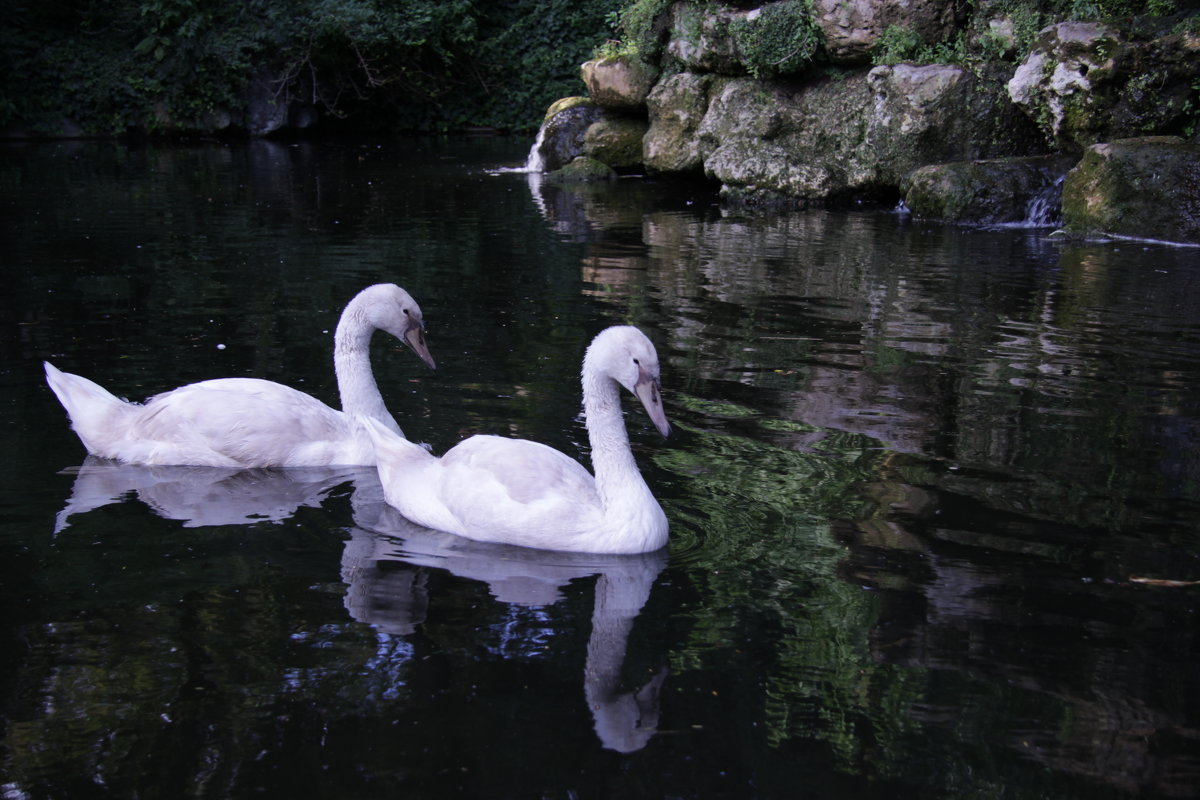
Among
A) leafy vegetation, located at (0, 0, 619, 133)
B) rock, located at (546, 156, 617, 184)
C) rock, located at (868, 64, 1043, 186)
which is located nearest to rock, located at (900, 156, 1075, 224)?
rock, located at (868, 64, 1043, 186)

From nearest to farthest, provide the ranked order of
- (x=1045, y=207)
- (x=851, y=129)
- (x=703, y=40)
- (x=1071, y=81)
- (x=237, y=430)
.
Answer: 1. (x=237, y=430)
2. (x=1071, y=81)
3. (x=1045, y=207)
4. (x=851, y=129)
5. (x=703, y=40)

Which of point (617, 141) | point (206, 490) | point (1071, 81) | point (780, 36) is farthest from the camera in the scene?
point (617, 141)

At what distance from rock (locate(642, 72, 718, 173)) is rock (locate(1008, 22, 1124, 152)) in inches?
213

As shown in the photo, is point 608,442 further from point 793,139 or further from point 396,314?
point 793,139

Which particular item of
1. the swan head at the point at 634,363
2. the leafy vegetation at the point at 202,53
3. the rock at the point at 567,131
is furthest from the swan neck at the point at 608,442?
the leafy vegetation at the point at 202,53

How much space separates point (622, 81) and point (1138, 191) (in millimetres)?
9379

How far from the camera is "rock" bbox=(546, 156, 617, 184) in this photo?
20797 mm

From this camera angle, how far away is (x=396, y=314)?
6.56 metres

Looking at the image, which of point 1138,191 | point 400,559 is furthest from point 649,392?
point 1138,191

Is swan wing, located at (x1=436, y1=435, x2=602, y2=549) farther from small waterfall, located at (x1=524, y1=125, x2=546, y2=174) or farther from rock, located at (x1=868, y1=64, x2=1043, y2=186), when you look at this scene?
small waterfall, located at (x1=524, y1=125, x2=546, y2=174)

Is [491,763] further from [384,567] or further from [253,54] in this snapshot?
[253,54]

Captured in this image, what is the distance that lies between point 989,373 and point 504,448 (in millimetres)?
4001

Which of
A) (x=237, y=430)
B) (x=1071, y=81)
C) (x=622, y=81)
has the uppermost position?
(x=622, y=81)

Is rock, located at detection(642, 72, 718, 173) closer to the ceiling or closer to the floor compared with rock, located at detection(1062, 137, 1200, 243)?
closer to the ceiling
